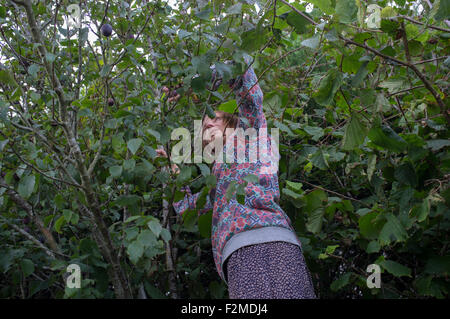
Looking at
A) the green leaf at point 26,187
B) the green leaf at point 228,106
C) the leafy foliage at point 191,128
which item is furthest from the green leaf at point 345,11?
the green leaf at point 26,187

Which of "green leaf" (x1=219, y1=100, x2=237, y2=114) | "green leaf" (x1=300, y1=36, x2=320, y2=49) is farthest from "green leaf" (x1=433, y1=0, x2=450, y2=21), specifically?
"green leaf" (x1=219, y1=100, x2=237, y2=114)

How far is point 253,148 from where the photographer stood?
5.53 feet

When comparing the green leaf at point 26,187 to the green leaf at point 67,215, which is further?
the green leaf at point 67,215

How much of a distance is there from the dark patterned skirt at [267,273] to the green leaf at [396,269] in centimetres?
37

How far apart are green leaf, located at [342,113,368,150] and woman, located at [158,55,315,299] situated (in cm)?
34

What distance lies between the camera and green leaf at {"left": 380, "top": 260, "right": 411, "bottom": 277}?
1.67 metres

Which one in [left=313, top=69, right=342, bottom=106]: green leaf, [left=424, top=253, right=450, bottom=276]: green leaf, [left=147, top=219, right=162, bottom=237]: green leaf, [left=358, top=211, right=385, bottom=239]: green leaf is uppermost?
[left=313, top=69, right=342, bottom=106]: green leaf

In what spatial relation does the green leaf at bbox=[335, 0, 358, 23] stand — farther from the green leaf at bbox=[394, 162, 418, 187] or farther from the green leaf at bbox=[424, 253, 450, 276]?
the green leaf at bbox=[424, 253, 450, 276]

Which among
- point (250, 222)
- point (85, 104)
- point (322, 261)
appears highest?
point (85, 104)

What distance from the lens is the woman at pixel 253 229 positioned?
150 centimetres

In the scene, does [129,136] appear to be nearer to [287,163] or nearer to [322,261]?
[287,163]

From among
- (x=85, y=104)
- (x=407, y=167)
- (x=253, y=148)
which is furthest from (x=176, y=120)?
(x=407, y=167)

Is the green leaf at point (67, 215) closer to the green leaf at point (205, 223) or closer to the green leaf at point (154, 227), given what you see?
the green leaf at point (154, 227)

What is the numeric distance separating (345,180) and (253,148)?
0.87 metres
